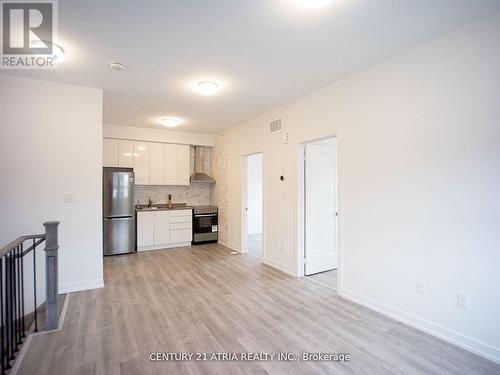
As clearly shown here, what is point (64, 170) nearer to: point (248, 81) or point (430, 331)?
point (248, 81)

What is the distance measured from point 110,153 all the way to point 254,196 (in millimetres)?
4077

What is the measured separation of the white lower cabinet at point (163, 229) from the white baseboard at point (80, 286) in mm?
2024

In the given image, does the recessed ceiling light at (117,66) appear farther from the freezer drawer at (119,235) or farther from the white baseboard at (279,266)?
the white baseboard at (279,266)

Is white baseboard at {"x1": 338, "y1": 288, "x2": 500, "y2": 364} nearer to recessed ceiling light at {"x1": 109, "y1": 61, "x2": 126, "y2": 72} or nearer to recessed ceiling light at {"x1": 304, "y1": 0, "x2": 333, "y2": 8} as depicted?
recessed ceiling light at {"x1": 304, "y1": 0, "x2": 333, "y2": 8}

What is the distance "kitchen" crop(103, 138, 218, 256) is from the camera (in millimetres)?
5164

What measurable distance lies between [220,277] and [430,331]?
261 cm

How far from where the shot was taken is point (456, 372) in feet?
6.15

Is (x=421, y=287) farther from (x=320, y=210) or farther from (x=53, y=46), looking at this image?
(x=53, y=46)

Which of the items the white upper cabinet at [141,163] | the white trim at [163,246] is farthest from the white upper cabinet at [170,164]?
the white trim at [163,246]

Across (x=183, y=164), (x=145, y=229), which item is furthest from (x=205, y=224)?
(x=183, y=164)

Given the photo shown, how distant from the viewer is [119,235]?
5.21m

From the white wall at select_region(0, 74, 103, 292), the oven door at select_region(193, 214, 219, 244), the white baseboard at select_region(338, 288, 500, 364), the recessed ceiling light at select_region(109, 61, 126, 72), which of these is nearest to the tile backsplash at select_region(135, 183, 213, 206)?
the oven door at select_region(193, 214, 219, 244)

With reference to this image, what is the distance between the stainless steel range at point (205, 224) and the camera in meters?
6.15

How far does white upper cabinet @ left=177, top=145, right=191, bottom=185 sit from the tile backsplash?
1.41ft
